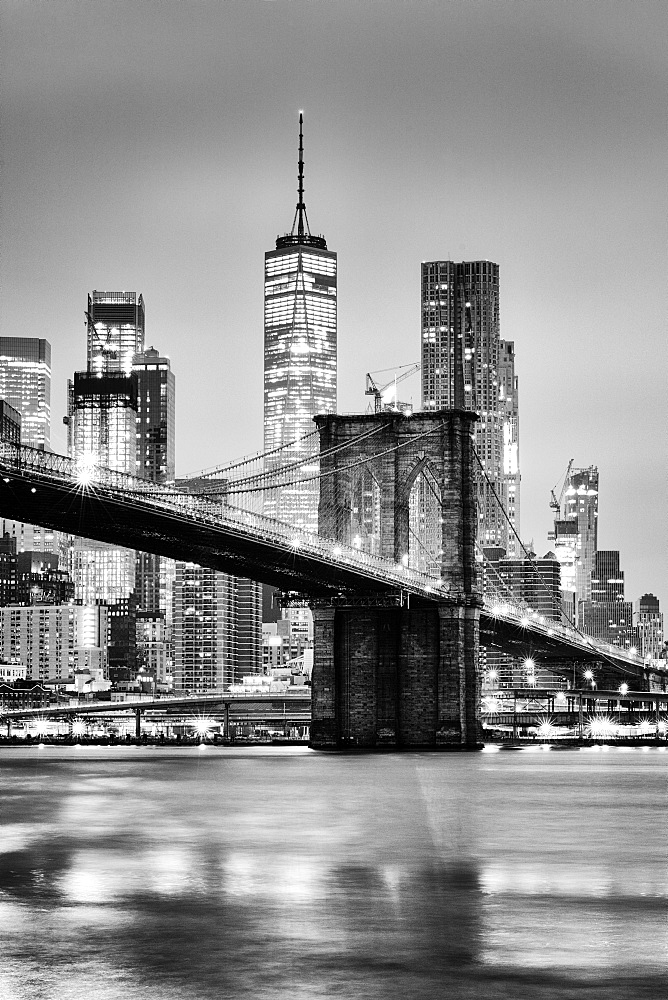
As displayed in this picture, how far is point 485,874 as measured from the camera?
89.4 feet

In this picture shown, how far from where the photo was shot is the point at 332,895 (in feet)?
78.1

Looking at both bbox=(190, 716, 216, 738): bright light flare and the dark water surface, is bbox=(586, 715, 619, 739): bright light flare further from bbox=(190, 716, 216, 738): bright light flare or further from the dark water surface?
the dark water surface

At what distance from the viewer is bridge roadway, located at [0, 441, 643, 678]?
63594 mm

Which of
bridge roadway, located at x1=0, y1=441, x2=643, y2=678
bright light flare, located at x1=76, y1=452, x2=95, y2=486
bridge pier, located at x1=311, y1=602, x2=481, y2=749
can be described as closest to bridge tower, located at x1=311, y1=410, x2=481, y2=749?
bridge pier, located at x1=311, y1=602, x2=481, y2=749

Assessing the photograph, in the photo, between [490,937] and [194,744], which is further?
[194,744]

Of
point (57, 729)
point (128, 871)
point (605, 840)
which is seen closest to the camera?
point (128, 871)

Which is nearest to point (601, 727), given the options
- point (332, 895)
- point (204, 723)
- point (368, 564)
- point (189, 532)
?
point (204, 723)

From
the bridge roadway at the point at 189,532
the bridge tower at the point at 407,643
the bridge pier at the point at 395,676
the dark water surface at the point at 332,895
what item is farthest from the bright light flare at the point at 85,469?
the bridge pier at the point at 395,676

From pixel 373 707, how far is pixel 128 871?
60.2 meters

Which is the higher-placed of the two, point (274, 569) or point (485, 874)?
point (274, 569)

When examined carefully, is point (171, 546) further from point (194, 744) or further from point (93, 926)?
point (93, 926)

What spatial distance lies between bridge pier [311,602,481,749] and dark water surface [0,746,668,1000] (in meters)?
34.4

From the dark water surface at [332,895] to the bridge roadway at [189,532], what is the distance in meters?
15.9

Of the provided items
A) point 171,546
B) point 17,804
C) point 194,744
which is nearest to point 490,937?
point 17,804
